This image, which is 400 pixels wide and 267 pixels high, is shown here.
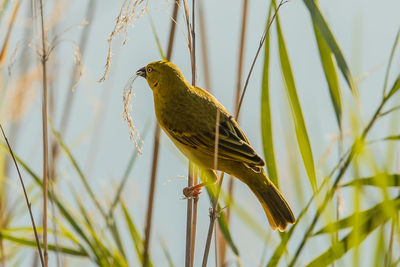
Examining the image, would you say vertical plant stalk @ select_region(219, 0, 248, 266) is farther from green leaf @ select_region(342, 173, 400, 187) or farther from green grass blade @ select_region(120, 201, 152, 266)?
green leaf @ select_region(342, 173, 400, 187)

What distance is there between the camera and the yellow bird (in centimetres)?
238

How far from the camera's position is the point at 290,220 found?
236cm

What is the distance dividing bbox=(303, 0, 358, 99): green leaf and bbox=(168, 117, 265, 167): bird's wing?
62cm

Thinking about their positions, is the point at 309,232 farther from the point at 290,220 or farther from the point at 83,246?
the point at 83,246

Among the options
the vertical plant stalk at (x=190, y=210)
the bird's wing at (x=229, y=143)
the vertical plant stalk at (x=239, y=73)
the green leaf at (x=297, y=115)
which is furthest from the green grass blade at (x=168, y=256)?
the green leaf at (x=297, y=115)

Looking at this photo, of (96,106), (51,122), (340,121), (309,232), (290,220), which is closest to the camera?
(309,232)

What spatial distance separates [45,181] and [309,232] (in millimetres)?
871

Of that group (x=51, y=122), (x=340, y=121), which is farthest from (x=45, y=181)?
(x=340, y=121)

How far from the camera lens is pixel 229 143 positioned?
242cm

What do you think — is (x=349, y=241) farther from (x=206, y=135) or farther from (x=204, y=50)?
(x=204, y=50)

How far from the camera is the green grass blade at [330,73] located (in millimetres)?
1824

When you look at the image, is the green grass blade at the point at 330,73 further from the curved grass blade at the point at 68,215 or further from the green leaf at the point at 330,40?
the curved grass blade at the point at 68,215

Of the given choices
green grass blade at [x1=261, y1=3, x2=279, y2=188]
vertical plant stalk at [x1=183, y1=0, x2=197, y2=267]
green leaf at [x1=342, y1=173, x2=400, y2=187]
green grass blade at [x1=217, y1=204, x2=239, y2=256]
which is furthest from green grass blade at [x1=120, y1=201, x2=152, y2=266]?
green leaf at [x1=342, y1=173, x2=400, y2=187]

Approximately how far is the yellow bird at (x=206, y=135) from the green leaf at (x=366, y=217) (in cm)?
49
